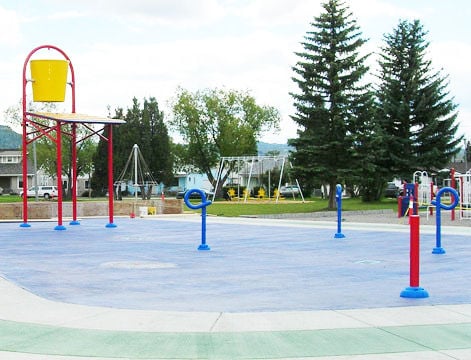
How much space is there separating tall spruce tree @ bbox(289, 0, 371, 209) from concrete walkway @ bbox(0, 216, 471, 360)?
949 inches

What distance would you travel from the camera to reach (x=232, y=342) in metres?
6.07

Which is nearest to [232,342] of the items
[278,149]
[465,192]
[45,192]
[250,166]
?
[465,192]

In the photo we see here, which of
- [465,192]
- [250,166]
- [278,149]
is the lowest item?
[465,192]

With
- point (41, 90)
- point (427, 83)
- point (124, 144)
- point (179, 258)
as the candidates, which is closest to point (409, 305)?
point (179, 258)

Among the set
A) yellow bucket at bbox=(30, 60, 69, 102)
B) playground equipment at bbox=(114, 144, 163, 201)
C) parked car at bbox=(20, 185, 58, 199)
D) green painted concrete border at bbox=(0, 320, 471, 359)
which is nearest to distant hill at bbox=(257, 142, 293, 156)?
playground equipment at bbox=(114, 144, 163, 201)

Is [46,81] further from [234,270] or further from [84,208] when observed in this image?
[234,270]

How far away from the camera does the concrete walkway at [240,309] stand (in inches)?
231

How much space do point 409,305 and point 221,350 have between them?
2.88 meters

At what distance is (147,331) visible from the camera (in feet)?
21.3

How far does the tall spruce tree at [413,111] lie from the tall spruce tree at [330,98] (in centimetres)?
1030

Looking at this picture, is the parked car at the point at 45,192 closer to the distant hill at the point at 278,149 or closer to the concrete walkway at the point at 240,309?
the distant hill at the point at 278,149

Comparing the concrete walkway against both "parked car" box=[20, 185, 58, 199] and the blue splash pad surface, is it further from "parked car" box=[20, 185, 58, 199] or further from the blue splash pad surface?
"parked car" box=[20, 185, 58, 199]

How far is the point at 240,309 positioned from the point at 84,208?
22.8 m

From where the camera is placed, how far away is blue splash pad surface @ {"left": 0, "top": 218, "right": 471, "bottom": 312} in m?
8.27
